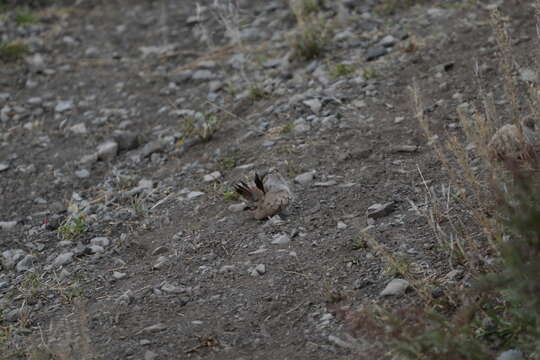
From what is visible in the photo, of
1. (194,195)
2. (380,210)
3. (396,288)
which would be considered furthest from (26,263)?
(396,288)

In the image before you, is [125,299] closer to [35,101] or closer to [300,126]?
[300,126]

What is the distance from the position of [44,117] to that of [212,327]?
3571 mm

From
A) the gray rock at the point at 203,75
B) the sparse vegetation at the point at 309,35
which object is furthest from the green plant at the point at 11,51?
the sparse vegetation at the point at 309,35

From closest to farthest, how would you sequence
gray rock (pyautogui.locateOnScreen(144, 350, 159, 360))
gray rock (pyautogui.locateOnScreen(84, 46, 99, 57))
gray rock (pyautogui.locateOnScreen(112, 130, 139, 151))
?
gray rock (pyautogui.locateOnScreen(144, 350, 159, 360))
gray rock (pyautogui.locateOnScreen(112, 130, 139, 151))
gray rock (pyautogui.locateOnScreen(84, 46, 99, 57))

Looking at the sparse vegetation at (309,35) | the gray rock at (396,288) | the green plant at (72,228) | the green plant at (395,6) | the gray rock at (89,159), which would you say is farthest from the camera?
the green plant at (395,6)

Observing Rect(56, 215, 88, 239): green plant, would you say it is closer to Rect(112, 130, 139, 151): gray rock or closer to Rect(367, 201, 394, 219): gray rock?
Rect(112, 130, 139, 151): gray rock

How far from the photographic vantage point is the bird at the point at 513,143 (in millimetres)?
3175

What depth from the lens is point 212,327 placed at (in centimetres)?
313

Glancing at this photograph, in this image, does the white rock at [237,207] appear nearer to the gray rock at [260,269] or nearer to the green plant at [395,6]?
the gray rock at [260,269]

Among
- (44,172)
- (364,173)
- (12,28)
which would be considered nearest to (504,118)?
(364,173)

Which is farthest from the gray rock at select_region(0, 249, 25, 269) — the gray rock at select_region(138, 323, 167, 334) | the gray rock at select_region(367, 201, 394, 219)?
the gray rock at select_region(367, 201, 394, 219)

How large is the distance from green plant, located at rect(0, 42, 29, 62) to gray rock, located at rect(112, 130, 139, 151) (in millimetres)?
2210

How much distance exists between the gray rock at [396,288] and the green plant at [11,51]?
5179 millimetres

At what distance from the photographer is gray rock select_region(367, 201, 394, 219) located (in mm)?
3691
